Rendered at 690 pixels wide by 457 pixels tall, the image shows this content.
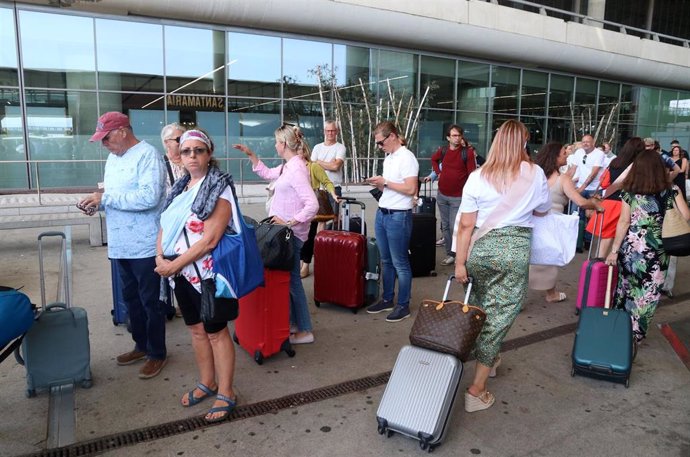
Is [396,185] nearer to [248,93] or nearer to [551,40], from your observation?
[248,93]

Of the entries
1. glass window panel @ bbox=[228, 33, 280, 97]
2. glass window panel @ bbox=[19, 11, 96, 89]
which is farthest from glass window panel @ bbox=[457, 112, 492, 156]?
glass window panel @ bbox=[19, 11, 96, 89]

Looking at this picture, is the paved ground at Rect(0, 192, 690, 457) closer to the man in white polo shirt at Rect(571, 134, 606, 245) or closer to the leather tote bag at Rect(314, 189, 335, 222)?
the leather tote bag at Rect(314, 189, 335, 222)

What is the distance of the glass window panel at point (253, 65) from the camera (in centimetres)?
1436

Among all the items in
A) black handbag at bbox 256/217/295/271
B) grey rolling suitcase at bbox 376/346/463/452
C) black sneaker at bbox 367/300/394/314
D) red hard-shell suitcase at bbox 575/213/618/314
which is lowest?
black sneaker at bbox 367/300/394/314

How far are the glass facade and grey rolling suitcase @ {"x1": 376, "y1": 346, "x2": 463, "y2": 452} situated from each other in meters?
9.51

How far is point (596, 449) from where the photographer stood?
2879 mm

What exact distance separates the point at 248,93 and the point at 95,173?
4635 mm

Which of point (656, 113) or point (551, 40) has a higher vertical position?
point (551, 40)

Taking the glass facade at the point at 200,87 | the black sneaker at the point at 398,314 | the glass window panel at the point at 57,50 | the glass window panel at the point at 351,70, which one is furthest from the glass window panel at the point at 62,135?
the black sneaker at the point at 398,314

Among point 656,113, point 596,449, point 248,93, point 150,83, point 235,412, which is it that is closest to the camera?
point 596,449

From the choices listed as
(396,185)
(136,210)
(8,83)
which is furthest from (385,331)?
(8,83)

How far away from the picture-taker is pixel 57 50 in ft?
41.9

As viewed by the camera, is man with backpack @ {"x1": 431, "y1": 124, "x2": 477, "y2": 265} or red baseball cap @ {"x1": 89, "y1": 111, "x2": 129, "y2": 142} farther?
man with backpack @ {"x1": 431, "y1": 124, "x2": 477, "y2": 265}

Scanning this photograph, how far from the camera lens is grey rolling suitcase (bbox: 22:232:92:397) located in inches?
129
